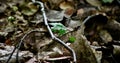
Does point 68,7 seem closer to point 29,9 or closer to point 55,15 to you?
point 55,15

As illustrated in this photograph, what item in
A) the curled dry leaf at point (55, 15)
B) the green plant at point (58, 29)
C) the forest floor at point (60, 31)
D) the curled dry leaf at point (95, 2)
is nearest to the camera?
the forest floor at point (60, 31)

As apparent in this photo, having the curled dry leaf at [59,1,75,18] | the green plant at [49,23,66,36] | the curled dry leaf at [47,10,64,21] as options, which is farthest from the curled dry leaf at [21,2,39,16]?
the green plant at [49,23,66,36]

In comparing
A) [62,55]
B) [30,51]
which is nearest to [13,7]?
[30,51]

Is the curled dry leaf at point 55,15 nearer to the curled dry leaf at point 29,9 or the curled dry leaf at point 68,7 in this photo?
the curled dry leaf at point 68,7

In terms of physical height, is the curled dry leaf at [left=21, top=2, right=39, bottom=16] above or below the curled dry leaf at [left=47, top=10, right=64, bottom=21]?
above

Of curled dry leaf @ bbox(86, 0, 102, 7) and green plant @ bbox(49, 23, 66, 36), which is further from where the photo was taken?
curled dry leaf @ bbox(86, 0, 102, 7)

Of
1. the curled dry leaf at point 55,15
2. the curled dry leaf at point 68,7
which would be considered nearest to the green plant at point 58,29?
the curled dry leaf at point 55,15

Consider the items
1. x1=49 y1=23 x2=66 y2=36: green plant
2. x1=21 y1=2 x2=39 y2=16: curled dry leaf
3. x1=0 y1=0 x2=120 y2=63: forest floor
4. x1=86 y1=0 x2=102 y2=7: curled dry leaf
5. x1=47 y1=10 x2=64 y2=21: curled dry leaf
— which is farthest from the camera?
x1=86 y1=0 x2=102 y2=7: curled dry leaf

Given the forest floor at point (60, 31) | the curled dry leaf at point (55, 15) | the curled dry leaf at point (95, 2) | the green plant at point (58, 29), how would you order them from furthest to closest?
the curled dry leaf at point (95, 2) < the curled dry leaf at point (55, 15) < the green plant at point (58, 29) < the forest floor at point (60, 31)

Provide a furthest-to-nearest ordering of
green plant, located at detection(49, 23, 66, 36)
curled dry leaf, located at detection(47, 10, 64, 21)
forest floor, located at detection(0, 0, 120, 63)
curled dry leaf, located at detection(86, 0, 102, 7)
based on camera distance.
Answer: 1. curled dry leaf, located at detection(86, 0, 102, 7)
2. curled dry leaf, located at detection(47, 10, 64, 21)
3. green plant, located at detection(49, 23, 66, 36)
4. forest floor, located at detection(0, 0, 120, 63)

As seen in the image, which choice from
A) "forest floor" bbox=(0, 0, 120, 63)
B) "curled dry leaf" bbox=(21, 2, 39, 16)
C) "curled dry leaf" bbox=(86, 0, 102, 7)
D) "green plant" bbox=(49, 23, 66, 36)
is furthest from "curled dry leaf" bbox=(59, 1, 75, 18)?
"green plant" bbox=(49, 23, 66, 36)

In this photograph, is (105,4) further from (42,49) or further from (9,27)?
(42,49)

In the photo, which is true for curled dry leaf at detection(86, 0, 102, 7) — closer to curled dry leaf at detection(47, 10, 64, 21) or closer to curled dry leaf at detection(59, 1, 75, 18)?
curled dry leaf at detection(59, 1, 75, 18)
